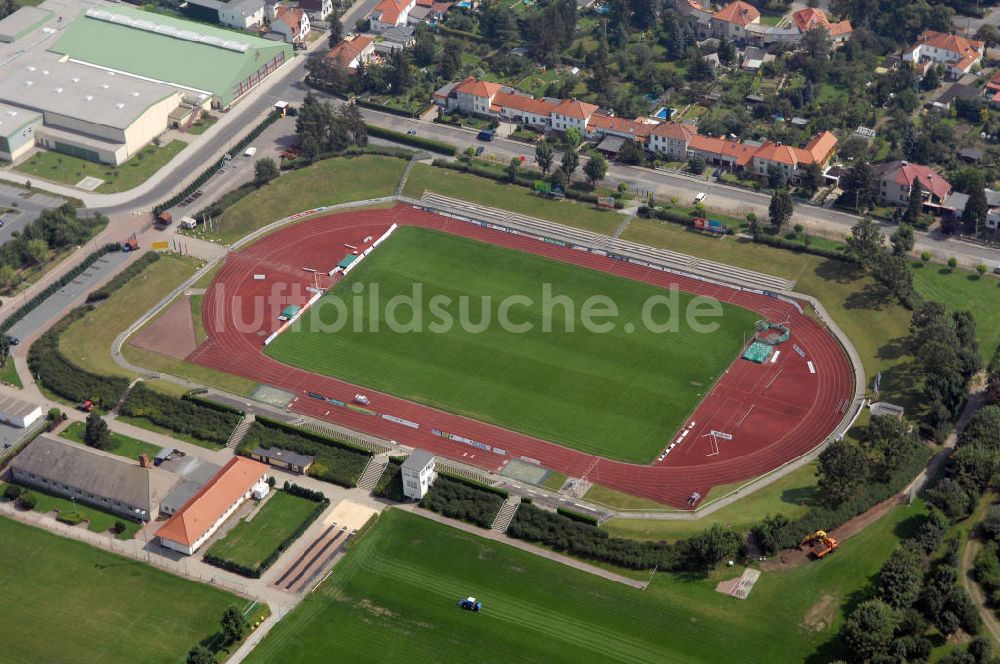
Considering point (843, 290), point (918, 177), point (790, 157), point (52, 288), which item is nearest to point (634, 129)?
point (790, 157)

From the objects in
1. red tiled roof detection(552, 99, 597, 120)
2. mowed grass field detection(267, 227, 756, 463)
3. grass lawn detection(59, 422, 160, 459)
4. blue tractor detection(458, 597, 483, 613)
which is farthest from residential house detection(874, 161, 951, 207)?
grass lawn detection(59, 422, 160, 459)

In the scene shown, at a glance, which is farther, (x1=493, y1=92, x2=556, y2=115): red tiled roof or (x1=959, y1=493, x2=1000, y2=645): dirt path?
(x1=493, y1=92, x2=556, y2=115): red tiled roof

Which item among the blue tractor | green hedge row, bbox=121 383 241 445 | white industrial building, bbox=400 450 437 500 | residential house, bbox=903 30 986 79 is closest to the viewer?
the blue tractor

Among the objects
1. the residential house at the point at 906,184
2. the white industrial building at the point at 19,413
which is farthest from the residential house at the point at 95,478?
the residential house at the point at 906,184

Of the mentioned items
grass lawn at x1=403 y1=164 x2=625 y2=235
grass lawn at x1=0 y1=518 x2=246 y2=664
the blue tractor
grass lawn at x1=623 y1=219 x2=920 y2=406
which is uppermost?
grass lawn at x1=623 y1=219 x2=920 y2=406

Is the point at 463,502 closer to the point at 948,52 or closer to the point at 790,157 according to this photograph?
the point at 790,157

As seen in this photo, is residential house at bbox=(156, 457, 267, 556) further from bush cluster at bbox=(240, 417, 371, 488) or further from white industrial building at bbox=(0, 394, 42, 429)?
white industrial building at bbox=(0, 394, 42, 429)

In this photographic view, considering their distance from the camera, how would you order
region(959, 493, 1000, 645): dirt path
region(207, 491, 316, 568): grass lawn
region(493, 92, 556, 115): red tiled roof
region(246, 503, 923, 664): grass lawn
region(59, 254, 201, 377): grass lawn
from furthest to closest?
region(493, 92, 556, 115): red tiled roof
region(59, 254, 201, 377): grass lawn
region(207, 491, 316, 568): grass lawn
region(959, 493, 1000, 645): dirt path
region(246, 503, 923, 664): grass lawn

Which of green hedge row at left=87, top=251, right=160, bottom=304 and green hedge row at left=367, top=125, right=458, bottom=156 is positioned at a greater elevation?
green hedge row at left=367, top=125, right=458, bottom=156
